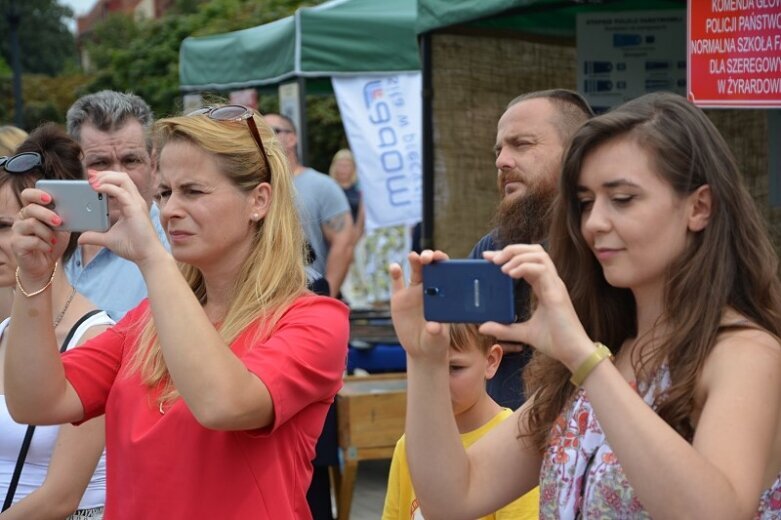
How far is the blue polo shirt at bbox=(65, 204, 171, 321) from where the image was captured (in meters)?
4.04

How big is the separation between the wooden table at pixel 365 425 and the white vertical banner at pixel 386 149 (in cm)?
334

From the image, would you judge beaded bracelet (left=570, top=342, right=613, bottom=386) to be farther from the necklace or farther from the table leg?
the table leg

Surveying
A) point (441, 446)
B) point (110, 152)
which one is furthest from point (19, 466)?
point (110, 152)

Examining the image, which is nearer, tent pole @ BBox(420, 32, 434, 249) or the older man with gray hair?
the older man with gray hair

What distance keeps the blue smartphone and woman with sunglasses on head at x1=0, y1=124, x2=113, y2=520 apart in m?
1.07

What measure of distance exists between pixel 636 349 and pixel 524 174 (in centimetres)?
165

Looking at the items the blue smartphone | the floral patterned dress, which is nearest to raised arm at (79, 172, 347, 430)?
the blue smartphone

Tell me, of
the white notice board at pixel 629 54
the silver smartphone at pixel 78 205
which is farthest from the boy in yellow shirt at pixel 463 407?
the white notice board at pixel 629 54

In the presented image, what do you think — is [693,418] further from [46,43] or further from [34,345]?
[46,43]

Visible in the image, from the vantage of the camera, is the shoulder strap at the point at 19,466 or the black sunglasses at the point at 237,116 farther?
the shoulder strap at the point at 19,466

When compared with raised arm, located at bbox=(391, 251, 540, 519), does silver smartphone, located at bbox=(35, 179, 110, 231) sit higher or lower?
higher

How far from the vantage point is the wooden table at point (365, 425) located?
588 cm

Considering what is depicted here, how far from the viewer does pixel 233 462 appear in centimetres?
246

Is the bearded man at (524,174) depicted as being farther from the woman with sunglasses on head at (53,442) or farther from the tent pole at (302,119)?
the tent pole at (302,119)
